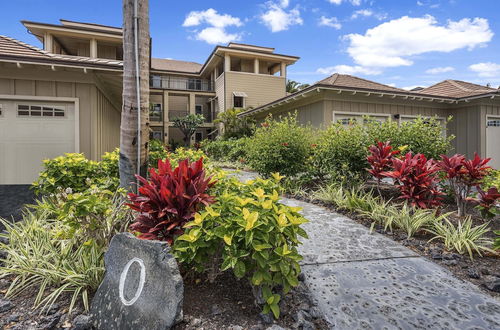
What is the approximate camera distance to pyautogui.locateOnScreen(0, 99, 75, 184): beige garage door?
629 cm

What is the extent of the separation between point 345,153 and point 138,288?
190 inches

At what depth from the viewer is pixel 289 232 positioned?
197 centimetres

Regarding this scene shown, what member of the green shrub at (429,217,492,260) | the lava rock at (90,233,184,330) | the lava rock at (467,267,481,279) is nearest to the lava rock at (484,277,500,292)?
the lava rock at (467,267,481,279)

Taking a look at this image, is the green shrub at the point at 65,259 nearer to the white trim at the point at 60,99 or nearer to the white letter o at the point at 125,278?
the white letter o at the point at 125,278

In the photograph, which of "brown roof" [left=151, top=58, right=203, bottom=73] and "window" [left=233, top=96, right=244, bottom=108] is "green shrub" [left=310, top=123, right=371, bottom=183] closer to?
"window" [left=233, top=96, right=244, bottom=108]

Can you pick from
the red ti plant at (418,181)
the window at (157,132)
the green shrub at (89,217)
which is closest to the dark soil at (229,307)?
the green shrub at (89,217)

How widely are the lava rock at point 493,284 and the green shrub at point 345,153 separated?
3123 millimetres

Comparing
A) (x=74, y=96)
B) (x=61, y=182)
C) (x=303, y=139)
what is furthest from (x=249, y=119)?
(x=61, y=182)

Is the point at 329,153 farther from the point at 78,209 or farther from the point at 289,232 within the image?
the point at 78,209

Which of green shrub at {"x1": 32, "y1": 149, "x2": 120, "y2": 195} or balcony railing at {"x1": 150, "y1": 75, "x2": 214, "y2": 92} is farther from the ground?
balcony railing at {"x1": 150, "y1": 75, "x2": 214, "y2": 92}

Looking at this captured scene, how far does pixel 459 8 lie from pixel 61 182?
9671 mm

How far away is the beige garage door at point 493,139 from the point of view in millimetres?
11234

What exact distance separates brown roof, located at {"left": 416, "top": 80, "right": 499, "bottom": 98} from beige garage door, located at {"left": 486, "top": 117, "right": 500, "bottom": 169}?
51.0 inches

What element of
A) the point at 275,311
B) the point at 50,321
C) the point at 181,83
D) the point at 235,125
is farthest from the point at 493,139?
the point at 181,83
